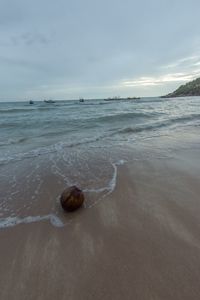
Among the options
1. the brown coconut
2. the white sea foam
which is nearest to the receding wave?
the brown coconut

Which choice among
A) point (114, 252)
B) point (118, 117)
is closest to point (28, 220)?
point (114, 252)

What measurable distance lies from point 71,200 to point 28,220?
0.73 meters

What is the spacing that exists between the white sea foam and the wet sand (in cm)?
10

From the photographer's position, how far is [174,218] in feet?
9.83

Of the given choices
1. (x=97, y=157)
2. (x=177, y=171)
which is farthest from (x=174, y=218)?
(x=97, y=157)

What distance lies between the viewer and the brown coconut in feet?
10.8

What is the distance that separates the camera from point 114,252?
241 cm

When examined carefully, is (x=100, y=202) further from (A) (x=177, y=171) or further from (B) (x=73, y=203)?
(A) (x=177, y=171)

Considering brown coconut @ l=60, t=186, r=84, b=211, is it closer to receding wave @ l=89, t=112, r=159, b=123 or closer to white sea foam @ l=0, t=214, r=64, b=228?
white sea foam @ l=0, t=214, r=64, b=228

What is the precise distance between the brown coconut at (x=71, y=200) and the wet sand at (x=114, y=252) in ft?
0.45

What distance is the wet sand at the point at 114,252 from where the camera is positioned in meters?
1.96

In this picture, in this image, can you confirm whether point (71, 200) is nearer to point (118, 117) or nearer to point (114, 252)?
point (114, 252)

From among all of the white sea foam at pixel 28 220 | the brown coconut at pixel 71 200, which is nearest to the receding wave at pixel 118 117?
the brown coconut at pixel 71 200

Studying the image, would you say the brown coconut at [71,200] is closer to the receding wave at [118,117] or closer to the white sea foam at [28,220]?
the white sea foam at [28,220]
